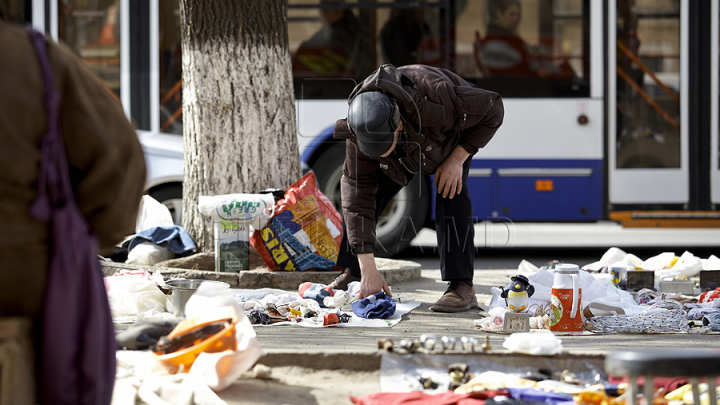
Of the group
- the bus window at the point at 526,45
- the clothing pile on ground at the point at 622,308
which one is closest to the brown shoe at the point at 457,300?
the clothing pile on ground at the point at 622,308

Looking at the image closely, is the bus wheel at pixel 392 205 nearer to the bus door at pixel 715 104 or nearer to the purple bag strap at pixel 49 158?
the bus door at pixel 715 104

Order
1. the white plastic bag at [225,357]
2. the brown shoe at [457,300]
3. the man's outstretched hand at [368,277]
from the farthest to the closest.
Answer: the brown shoe at [457,300]
the man's outstretched hand at [368,277]
the white plastic bag at [225,357]

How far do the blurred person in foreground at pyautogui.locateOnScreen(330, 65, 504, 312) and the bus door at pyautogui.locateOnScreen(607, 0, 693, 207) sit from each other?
4045 mm

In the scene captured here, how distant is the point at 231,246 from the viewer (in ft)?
17.8

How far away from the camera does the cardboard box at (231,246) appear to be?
538 cm

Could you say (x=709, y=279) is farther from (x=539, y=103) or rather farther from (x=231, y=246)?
(x=539, y=103)

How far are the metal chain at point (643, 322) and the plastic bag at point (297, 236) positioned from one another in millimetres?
2013

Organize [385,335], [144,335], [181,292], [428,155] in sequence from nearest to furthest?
1. [144,335]
2. [385,335]
3. [181,292]
4. [428,155]

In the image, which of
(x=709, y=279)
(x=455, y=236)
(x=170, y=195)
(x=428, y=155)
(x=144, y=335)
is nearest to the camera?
(x=144, y=335)

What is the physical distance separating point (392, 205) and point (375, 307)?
12.7 ft

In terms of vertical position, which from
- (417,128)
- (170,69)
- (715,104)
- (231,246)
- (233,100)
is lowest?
(231,246)

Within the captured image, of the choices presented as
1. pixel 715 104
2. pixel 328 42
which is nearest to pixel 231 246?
pixel 328 42

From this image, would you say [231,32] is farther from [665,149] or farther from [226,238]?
[665,149]

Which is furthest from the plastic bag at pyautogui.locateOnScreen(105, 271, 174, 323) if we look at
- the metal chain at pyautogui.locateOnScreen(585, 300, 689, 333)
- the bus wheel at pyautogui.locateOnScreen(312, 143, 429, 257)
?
the bus wheel at pyautogui.locateOnScreen(312, 143, 429, 257)
